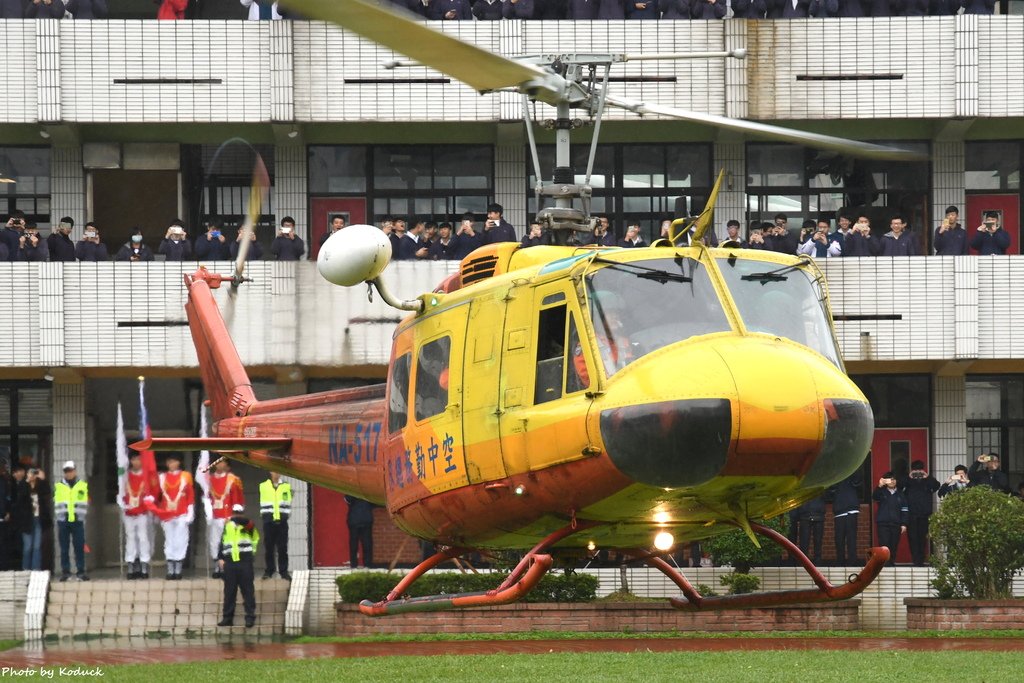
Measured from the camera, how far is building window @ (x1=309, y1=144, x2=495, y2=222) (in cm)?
3216

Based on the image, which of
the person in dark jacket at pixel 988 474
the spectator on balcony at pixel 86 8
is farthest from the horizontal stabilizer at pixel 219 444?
the person in dark jacket at pixel 988 474

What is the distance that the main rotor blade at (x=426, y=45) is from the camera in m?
11.1

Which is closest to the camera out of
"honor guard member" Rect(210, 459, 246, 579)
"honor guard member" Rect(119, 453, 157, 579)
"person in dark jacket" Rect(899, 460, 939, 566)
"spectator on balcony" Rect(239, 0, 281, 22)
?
"person in dark jacket" Rect(899, 460, 939, 566)

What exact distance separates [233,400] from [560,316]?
24.2 ft

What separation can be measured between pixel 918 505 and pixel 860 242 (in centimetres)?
448

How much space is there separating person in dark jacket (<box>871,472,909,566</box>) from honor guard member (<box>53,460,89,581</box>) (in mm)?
13161

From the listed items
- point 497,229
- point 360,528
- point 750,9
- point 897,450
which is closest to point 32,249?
point 360,528

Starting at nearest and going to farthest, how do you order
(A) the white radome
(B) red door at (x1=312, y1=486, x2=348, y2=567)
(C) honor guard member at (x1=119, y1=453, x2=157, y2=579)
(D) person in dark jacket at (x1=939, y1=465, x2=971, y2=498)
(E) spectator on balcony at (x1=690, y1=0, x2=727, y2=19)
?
(A) the white radome < (D) person in dark jacket at (x1=939, y1=465, x2=971, y2=498) < (C) honor guard member at (x1=119, y1=453, x2=157, y2=579) < (E) spectator on balcony at (x1=690, y1=0, x2=727, y2=19) < (B) red door at (x1=312, y1=486, x2=348, y2=567)

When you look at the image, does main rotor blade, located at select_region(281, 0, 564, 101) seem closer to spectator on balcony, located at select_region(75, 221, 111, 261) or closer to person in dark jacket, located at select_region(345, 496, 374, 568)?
person in dark jacket, located at select_region(345, 496, 374, 568)

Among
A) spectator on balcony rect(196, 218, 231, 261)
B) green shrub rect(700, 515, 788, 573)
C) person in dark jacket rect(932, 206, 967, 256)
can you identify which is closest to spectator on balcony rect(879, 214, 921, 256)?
person in dark jacket rect(932, 206, 967, 256)

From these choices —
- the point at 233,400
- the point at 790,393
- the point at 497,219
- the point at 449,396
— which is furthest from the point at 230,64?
the point at 790,393

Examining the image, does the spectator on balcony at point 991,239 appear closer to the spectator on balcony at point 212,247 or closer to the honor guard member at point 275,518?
the honor guard member at point 275,518

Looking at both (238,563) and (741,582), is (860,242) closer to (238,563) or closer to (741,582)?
(741,582)

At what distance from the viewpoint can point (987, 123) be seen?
103ft
